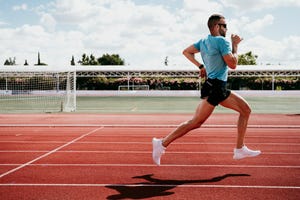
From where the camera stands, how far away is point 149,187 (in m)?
4.53

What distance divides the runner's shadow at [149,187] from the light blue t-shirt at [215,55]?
141 centimetres

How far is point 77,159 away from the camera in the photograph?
6355 mm

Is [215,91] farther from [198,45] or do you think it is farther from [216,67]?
[198,45]

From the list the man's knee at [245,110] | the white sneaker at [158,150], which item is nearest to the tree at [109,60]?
the white sneaker at [158,150]

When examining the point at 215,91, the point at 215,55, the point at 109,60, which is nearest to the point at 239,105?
the point at 215,91

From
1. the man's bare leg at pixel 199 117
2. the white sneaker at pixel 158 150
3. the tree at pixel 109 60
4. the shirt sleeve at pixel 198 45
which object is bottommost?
the white sneaker at pixel 158 150

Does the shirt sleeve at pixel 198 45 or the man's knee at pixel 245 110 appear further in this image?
the shirt sleeve at pixel 198 45

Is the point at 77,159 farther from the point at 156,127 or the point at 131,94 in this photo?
the point at 131,94

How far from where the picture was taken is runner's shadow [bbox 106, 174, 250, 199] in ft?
Result: 13.8

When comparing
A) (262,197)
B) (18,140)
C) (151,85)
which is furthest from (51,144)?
(151,85)

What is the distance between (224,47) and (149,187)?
200 cm

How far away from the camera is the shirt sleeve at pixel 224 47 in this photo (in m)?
4.72

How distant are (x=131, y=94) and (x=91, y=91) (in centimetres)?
557

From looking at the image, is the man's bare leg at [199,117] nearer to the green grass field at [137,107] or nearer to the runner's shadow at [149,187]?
the runner's shadow at [149,187]
